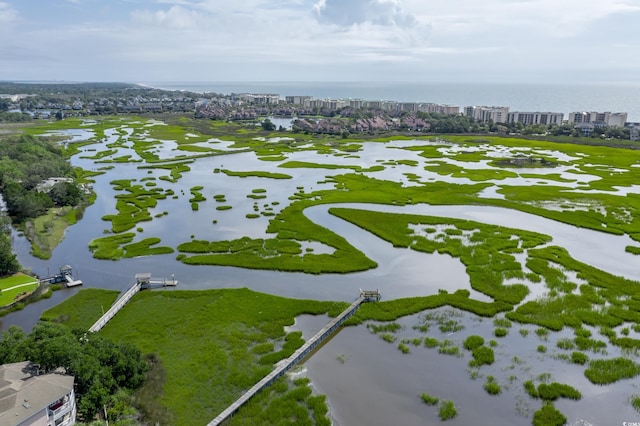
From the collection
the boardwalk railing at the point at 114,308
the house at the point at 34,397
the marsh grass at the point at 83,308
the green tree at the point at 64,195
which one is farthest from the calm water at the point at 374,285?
the house at the point at 34,397

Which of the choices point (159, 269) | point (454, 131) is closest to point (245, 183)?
point (159, 269)

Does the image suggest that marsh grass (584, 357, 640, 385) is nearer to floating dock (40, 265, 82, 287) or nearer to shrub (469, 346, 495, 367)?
shrub (469, 346, 495, 367)

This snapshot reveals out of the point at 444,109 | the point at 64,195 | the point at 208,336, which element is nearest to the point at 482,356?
the point at 208,336

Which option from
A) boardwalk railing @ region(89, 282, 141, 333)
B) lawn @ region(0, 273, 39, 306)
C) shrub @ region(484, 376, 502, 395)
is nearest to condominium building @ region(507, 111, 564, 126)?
shrub @ region(484, 376, 502, 395)

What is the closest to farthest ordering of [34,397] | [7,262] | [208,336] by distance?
[34,397] < [208,336] < [7,262]

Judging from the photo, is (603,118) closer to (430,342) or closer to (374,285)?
(374,285)

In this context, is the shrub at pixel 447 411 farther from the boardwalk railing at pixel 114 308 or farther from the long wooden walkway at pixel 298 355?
the boardwalk railing at pixel 114 308
